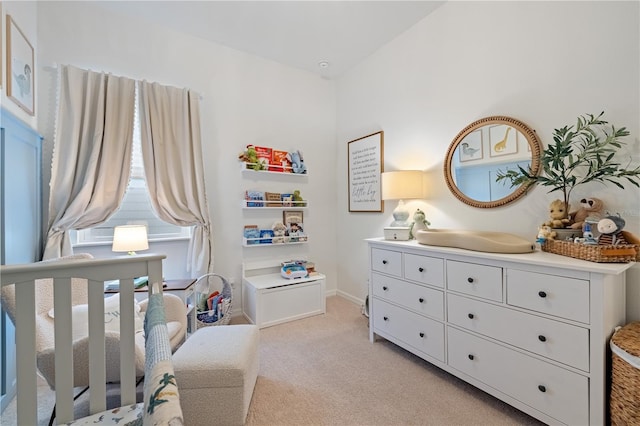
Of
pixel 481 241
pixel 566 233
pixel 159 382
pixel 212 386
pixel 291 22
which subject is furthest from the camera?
pixel 291 22

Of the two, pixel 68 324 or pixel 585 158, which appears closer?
Answer: pixel 68 324

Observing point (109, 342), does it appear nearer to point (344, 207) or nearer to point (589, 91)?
point (344, 207)

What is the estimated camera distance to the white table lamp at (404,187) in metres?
2.40

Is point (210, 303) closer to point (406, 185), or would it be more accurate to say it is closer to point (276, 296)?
point (276, 296)

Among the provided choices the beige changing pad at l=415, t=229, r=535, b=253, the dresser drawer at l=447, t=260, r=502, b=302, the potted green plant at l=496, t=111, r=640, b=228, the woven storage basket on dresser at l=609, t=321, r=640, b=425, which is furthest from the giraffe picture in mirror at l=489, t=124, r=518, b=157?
the woven storage basket on dresser at l=609, t=321, r=640, b=425

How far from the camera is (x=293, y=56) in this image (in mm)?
3070

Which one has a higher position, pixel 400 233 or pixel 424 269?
pixel 400 233

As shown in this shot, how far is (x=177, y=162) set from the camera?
2.55 metres

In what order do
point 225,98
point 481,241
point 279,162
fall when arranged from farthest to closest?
point 279,162 → point 225,98 → point 481,241

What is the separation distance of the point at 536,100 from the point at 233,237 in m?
2.87

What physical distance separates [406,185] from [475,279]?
3.37ft

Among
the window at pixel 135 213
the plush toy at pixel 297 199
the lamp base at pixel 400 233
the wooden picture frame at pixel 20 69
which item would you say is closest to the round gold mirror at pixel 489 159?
the lamp base at pixel 400 233

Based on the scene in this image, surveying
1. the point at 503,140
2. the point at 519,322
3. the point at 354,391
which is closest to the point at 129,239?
the point at 354,391

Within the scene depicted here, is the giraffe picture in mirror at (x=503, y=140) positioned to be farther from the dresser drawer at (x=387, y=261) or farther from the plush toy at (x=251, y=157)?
the plush toy at (x=251, y=157)
